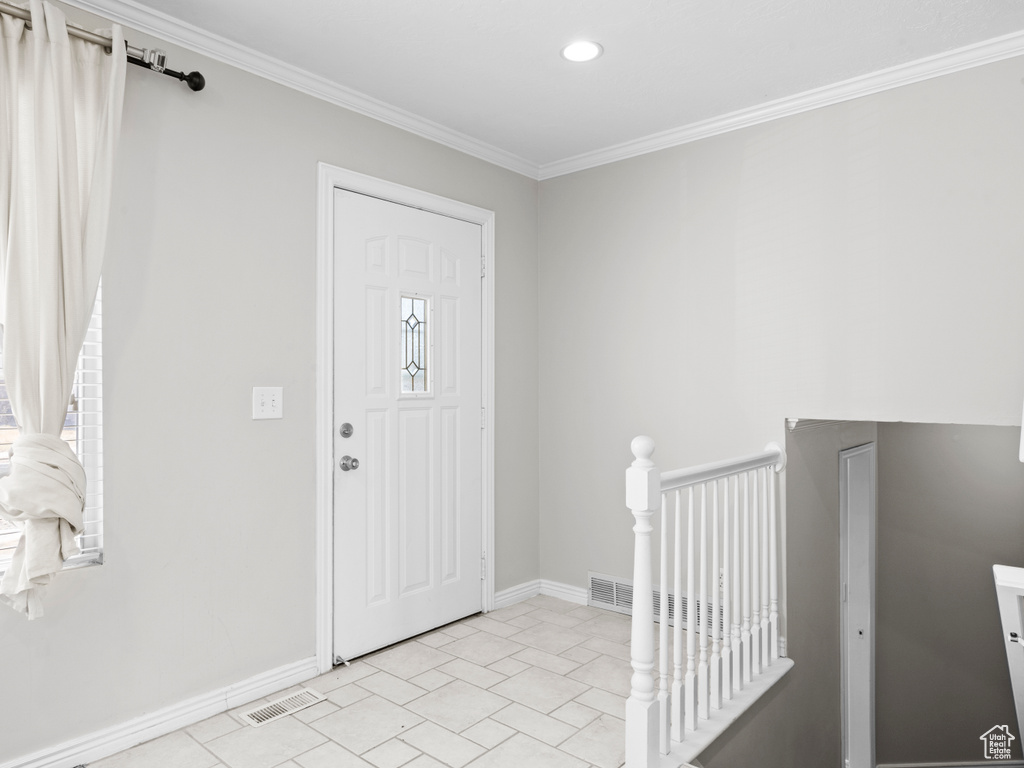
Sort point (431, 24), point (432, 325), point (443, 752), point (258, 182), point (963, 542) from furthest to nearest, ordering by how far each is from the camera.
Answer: point (963, 542) → point (432, 325) → point (258, 182) → point (431, 24) → point (443, 752)

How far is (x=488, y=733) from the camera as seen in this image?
2266mm

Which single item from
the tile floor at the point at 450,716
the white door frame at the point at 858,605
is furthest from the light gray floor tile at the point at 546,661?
the white door frame at the point at 858,605

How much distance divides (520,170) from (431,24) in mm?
1481

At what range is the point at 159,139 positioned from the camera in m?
2.26

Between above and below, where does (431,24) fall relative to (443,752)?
above

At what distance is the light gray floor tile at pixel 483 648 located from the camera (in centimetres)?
289

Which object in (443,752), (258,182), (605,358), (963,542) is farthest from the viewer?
(963,542)

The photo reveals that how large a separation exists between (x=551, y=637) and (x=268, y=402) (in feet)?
5.66

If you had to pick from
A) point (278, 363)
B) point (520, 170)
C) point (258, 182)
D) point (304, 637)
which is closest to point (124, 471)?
point (278, 363)

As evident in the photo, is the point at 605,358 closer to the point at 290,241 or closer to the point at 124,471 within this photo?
the point at 290,241

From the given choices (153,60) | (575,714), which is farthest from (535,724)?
(153,60)

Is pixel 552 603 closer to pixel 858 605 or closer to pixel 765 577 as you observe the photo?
pixel 765 577

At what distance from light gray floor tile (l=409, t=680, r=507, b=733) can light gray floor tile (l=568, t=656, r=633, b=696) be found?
0.39m

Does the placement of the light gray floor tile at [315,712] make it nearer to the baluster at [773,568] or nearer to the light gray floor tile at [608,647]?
the light gray floor tile at [608,647]
